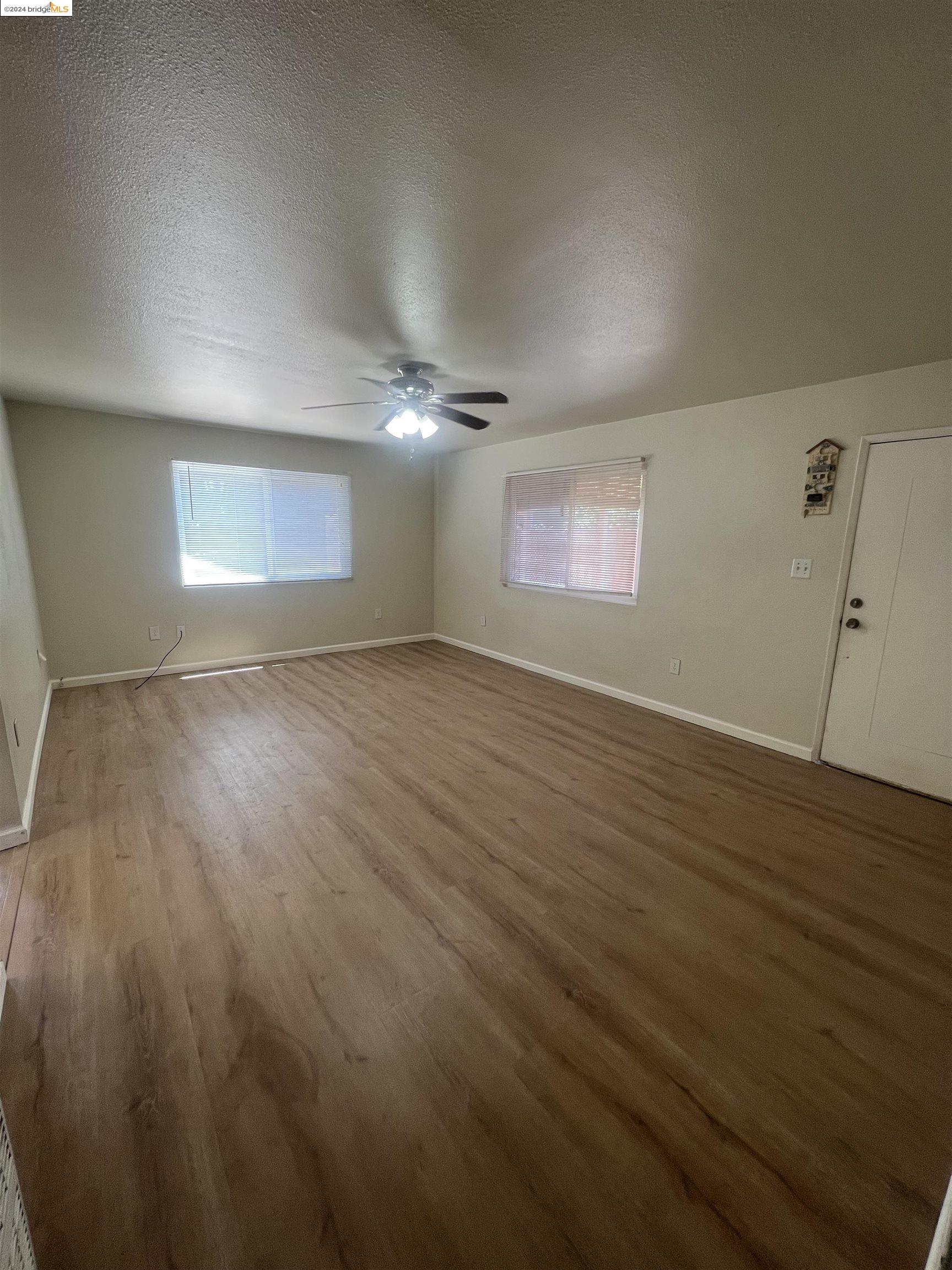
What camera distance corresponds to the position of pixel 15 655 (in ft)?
8.67

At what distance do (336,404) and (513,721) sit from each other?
8.97 ft

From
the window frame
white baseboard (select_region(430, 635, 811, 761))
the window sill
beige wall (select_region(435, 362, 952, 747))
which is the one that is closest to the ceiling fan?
the window frame

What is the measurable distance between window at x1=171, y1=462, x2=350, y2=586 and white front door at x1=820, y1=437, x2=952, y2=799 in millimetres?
4700

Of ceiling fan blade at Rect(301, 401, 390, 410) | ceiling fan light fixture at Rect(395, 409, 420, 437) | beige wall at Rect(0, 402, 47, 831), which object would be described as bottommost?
beige wall at Rect(0, 402, 47, 831)

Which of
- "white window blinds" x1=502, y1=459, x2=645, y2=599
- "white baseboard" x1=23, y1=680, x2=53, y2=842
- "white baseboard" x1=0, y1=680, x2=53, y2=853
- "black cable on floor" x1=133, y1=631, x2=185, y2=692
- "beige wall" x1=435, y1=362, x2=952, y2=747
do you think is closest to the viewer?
"white baseboard" x1=0, y1=680, x2=53, y2=853

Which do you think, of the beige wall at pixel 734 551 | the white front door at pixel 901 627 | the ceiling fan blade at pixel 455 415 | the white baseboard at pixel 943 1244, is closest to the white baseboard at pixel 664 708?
the beige wall at pixel 734 551

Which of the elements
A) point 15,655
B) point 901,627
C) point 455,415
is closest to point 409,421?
point 455,415

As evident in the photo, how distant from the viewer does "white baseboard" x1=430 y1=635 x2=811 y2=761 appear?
10.8 feet

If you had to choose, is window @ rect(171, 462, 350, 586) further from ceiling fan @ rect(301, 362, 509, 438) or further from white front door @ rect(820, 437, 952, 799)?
white front door @ rect(820, 437, 952, 799)

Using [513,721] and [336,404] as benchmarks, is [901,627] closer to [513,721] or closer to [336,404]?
[513,721]

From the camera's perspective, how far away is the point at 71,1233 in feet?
3.19

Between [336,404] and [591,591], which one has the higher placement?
[336,404]

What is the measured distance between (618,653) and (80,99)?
13.4 ft

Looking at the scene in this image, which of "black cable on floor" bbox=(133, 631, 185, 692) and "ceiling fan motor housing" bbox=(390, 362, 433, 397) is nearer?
"ceiling fan motor housing" bbox=(390, 362, 433, 397)
